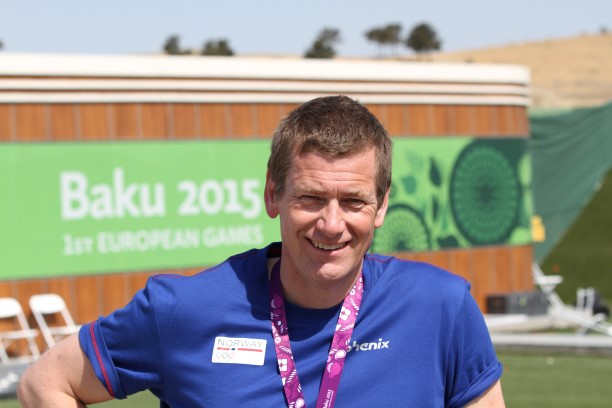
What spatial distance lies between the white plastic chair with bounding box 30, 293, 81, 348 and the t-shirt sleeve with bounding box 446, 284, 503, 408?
455 inches

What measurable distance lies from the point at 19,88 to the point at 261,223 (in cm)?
361

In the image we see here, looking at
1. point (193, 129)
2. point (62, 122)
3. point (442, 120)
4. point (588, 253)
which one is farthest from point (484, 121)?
point (588, 253)

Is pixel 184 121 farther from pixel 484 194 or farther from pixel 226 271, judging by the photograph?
pixel 226 271

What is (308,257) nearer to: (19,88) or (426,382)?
(426,382)

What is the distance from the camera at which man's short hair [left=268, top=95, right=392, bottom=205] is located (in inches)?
115

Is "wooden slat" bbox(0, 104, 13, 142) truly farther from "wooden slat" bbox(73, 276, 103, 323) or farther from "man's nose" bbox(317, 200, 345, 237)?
"man's nose" bbox(317, 200, 345, 237)

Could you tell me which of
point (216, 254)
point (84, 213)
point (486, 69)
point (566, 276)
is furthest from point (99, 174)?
point (566, 276)

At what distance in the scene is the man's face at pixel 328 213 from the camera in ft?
9.63

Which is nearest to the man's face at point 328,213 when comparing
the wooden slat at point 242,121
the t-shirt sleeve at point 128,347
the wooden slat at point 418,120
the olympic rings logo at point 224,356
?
the olympic rings logo at point 224,356

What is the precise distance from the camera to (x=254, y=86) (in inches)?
647

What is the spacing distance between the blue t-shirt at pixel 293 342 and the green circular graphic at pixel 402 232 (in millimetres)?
14236

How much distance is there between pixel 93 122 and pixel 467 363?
12.4 meters

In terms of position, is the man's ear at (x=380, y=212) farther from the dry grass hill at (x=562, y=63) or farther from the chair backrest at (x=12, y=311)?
the dry grass hill at (x=562, y=63)

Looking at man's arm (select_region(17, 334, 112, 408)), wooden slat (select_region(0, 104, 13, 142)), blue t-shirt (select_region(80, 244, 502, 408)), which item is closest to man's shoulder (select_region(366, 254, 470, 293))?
blue t-shirt (select_region(80, 244, 502, 408))
